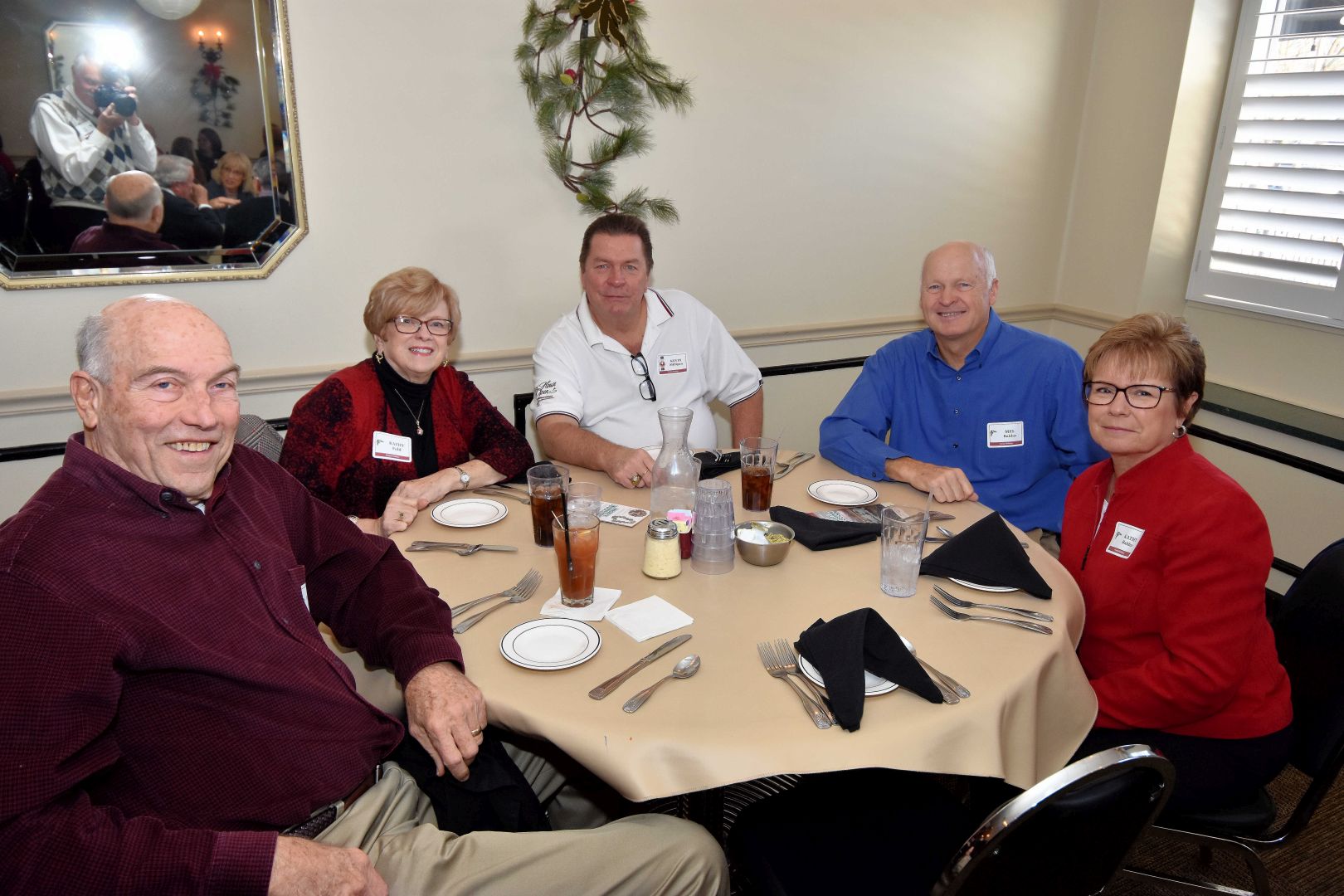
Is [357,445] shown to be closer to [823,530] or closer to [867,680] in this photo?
[823,530]

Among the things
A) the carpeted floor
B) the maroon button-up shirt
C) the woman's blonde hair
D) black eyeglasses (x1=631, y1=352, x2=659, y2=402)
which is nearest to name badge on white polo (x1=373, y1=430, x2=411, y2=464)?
the maroon button-up shirt

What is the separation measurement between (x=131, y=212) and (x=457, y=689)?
6.95 ft

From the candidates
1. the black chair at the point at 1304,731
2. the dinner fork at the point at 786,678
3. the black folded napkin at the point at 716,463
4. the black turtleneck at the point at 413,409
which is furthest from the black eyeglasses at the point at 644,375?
the black chair at the point at 1304,731

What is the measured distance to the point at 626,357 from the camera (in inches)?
116

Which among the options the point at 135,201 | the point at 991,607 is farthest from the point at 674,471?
the point at 135,201

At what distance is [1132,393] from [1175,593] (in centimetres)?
41

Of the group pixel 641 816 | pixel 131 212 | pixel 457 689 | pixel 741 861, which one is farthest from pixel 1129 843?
pixel 131 212

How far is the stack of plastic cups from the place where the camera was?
5.90 ft

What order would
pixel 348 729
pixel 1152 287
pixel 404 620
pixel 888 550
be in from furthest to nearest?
1. pixel 1152 287
2. pixel 888 550
3. pixel 404 620
4. pixel 348 729

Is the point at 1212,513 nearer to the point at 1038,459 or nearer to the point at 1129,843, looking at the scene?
the point at 1129,843

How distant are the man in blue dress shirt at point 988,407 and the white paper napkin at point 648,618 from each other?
101 cm

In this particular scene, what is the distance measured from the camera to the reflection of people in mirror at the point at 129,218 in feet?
8.65

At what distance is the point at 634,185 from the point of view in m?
3.44

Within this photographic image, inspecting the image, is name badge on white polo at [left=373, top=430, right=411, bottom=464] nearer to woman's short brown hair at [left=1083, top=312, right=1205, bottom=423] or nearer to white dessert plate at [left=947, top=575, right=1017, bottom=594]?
white dessert plate at [left=947, top=575, right=1017, bottom=594]
